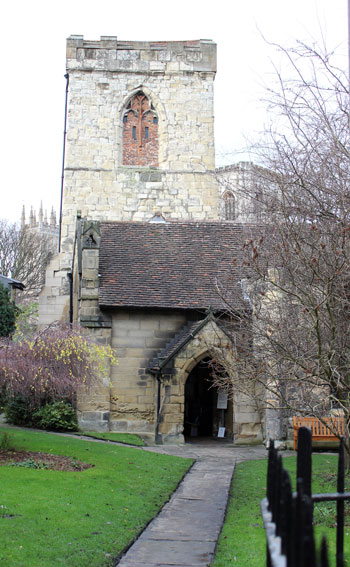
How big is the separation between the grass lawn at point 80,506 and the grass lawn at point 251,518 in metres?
1.17

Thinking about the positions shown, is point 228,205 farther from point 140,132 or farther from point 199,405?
point 199,405

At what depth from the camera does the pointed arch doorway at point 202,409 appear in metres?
22.4

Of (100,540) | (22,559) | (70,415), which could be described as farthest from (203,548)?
(70,415)

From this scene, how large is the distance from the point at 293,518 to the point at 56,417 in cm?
1787

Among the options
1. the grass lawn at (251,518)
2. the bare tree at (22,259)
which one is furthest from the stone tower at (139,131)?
the grass lawn at (251,518)

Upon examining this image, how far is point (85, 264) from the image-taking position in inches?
818

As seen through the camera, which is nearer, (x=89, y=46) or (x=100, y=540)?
(x=100, y=540)

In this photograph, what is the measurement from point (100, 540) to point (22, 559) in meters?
1.20

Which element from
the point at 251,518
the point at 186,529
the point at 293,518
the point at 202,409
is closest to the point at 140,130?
the point at 202,409

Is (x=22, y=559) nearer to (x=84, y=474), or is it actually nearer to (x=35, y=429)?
(x=84, y=474)

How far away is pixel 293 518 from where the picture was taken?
2729mm

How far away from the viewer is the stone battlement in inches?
1222

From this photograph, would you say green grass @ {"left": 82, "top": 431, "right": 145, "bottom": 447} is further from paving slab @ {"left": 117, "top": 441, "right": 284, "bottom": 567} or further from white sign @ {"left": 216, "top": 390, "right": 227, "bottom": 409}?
white sign @ {"left": 216, "top": 390, "right": 227, "bottom": 409}

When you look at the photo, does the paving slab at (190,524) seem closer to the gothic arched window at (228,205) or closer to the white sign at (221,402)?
the white sign at (221,402)
